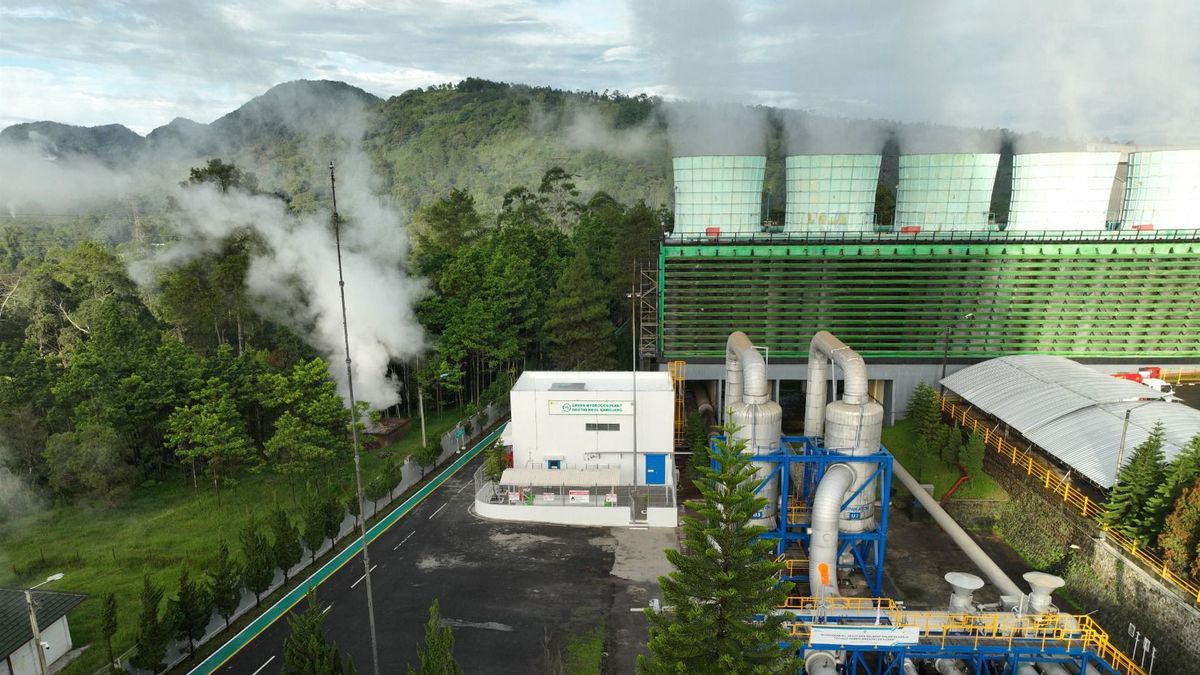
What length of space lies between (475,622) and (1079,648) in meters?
18.1

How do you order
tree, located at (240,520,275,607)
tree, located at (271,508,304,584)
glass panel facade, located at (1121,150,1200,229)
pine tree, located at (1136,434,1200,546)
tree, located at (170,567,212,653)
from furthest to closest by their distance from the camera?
glass panel facade, located at (1121,150,1200,229) → tree, located at (271,508,304,584) → tree, located at (240,520,275,607) → pine tree, located at (1136,434,1200,546) → tree, located at (170,567,212,653)

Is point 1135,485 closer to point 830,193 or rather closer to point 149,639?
point 830,193

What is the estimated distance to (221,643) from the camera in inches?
850

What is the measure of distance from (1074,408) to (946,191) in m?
14.8

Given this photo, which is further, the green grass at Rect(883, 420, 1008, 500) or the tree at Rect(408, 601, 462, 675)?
the green grass at Rect(883, 420, 1008, 500)

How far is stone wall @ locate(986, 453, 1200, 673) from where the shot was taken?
1956 centimetres

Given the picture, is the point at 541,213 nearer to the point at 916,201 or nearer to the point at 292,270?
the point at 292,270

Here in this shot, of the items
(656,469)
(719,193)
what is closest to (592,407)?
(656,469)

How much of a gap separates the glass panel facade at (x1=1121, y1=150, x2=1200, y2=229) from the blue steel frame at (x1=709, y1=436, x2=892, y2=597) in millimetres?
27070

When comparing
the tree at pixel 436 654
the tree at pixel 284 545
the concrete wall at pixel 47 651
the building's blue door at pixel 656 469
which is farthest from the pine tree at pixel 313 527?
the building's blue door at pixel 656 469

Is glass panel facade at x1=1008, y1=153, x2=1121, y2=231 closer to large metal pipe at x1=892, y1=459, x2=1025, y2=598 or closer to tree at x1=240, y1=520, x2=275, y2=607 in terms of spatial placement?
large metal pipe at x1=892, y1=459, x2=1025, y2=598

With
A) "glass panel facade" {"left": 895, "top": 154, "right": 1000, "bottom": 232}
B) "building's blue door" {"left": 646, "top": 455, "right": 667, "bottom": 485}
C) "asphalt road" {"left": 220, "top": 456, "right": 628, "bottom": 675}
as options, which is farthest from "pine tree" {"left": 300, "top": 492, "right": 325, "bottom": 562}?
"glass panel facade" {"left": 895, "top": 154, "right": 1000, "bottom": 232}

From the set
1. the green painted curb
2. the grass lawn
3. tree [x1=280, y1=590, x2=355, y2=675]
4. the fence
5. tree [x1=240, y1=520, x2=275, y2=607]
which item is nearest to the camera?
tree [x1=280, y1=590, x2=355, y2=675]

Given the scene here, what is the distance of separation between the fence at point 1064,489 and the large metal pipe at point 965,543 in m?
3.60
